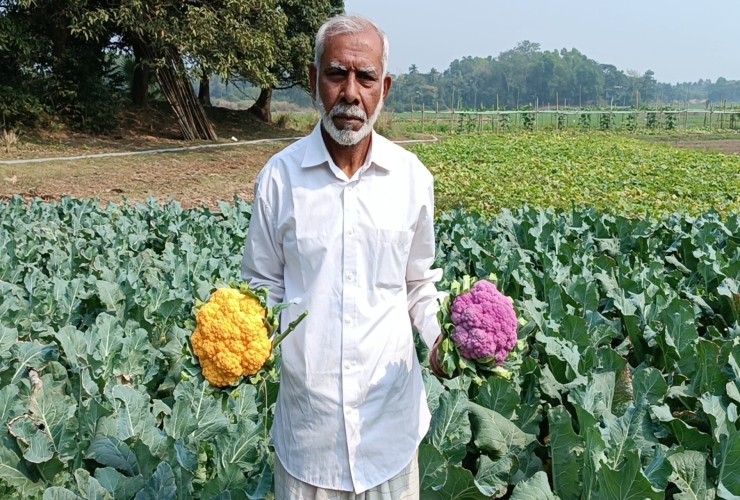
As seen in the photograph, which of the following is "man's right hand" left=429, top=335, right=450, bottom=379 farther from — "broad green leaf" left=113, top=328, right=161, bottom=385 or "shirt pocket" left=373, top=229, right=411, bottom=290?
"broad green leaf" left=113, top=328, right=161, bottom=385

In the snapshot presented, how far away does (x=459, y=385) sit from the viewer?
2867mm

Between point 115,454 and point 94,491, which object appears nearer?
point 94,491

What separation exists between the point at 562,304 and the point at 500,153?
17.2 meters

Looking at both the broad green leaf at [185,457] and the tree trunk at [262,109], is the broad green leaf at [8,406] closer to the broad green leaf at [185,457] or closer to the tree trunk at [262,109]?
the broad green leaf at [185,457]

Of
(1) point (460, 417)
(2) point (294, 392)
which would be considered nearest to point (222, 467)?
(2) point (294, 392)

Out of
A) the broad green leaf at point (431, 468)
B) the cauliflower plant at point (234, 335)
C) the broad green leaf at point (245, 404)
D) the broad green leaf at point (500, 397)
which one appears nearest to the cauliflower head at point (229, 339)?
the cauliflower plant at point (234, 335)

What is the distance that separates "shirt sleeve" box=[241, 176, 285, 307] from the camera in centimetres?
184

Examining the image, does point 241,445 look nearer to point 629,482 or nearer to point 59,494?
point 59,494

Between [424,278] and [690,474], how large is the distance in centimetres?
118

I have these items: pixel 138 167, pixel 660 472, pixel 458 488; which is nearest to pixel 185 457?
pixel 458 488

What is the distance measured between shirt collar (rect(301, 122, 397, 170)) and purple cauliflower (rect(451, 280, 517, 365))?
42cm

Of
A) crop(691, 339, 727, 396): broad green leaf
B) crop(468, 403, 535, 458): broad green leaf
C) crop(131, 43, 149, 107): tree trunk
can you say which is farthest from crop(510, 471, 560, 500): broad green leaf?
crop(131, 43, 149, 107): tree trunk

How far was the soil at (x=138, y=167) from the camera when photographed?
42.0 ft

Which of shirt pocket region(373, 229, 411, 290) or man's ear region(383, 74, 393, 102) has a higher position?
man's ear region(383, 74, 393, 102)
